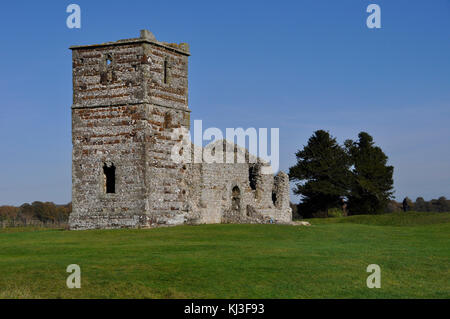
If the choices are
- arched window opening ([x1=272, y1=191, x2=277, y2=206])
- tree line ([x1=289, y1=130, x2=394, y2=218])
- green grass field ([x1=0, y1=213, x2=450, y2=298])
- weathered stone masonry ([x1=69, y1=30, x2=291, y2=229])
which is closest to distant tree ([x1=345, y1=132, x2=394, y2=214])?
tree line ([x1=289, y1=130, x2=394, y2=218])

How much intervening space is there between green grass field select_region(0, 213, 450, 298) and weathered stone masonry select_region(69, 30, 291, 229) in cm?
600

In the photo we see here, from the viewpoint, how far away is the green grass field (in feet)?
40.2

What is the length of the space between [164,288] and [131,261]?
10.3 feet

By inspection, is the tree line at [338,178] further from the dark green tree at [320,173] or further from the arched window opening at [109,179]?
the arched window opening at [109,179]

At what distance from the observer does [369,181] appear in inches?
2259

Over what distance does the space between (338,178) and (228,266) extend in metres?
43.6

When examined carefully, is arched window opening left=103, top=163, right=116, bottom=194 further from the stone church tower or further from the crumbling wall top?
Result: the crumbling wall top

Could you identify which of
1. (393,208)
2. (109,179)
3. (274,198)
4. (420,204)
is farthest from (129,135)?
(420,204)

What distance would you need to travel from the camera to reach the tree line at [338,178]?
5681cm

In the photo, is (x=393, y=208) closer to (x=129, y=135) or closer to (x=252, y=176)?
(x=252, y=176)

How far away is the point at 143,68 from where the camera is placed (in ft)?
94.0


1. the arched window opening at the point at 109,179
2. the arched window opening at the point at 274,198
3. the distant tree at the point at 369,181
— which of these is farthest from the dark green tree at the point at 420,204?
the arched window opening at the point at 109,179
